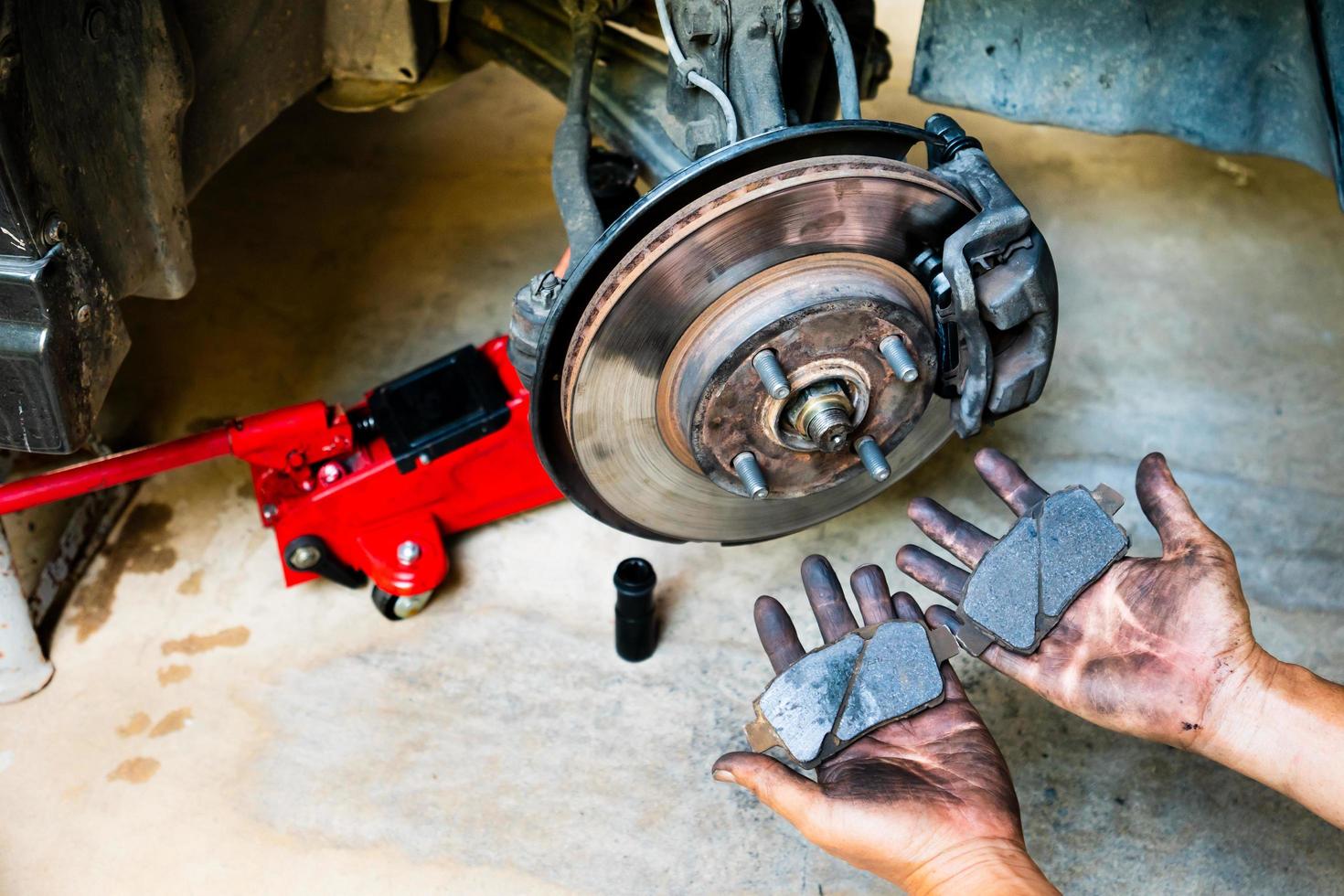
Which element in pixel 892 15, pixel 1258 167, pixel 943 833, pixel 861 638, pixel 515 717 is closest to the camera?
pixel 943 833

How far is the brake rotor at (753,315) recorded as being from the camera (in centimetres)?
99

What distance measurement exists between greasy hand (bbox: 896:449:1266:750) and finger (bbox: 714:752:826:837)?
0.86 feet

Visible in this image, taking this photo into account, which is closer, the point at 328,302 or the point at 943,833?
the point at 943,833

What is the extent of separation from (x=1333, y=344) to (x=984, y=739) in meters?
1.08

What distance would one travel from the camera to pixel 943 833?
3.12 ft

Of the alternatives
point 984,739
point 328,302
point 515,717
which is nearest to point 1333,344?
point 984,739

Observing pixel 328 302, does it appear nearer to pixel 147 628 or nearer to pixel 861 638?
pixel 147 628

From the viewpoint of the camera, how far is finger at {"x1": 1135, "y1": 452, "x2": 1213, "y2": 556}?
1078 mm

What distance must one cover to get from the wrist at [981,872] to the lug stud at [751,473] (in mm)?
373

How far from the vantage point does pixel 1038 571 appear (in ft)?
3.66

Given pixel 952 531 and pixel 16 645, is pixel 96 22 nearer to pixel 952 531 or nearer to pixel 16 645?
pixel 16 645

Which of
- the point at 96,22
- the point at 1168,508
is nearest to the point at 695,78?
the point at 96,22

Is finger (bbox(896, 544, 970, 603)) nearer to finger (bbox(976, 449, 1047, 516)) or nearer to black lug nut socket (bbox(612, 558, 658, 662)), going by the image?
finger (bbox(976, 449, 1047, 516))

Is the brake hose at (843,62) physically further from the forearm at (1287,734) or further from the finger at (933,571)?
the forearm at (1287,734)
